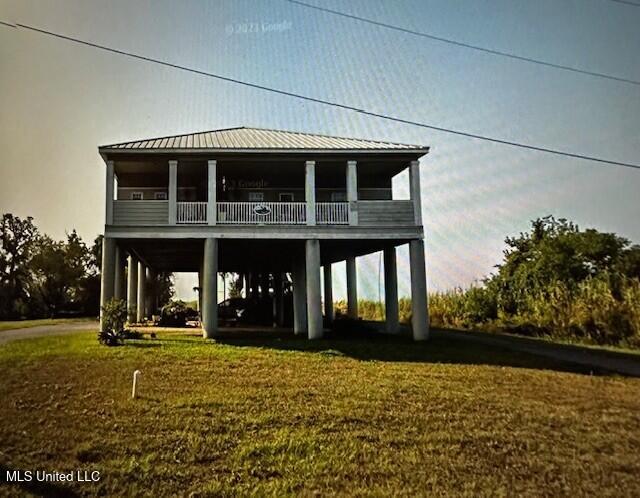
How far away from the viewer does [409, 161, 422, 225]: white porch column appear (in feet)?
38.3

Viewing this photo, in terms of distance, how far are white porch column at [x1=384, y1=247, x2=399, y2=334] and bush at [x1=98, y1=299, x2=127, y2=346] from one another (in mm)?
6718

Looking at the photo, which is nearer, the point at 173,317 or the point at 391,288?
the point at 391,288

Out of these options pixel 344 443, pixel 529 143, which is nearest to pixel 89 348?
pixel 344 443

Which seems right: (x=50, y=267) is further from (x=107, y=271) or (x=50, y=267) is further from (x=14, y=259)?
(x=107, y=271)

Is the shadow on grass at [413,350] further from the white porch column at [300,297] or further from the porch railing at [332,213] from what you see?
the porch railing at [332,213]

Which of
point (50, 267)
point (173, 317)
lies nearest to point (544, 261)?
point (173, 317)

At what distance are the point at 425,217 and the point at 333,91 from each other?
5.08 meters

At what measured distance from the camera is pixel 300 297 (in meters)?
14.6

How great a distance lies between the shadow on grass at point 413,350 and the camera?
816 cm

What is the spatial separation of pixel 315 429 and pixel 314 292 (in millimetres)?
7179

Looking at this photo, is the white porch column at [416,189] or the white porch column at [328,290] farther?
the white porch column at [328,290]

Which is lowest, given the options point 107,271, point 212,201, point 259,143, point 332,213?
point 107,271

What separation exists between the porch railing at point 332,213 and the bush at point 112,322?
4690 millimetres

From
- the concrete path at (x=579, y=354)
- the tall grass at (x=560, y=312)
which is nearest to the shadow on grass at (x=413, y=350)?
the concrete path at (x=579, y=354)
